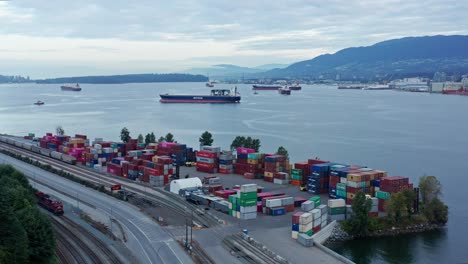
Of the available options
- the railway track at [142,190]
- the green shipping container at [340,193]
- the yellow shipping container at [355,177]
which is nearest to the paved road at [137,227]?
the railway track at [142,190]

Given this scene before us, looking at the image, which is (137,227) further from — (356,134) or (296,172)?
(356,134)

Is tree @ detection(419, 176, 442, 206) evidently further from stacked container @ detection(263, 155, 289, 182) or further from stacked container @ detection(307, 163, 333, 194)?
stacked container @ detection(263, 155, 289, 182)

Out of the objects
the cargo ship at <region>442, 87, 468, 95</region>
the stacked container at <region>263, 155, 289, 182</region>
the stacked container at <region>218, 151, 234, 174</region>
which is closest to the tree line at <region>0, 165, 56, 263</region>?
the stacked container at <region>263, 155, 289, 182</region>

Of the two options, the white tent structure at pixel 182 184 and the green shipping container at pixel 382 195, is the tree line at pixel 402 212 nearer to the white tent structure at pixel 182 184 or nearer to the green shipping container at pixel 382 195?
the green shipping container at pixel 382 195

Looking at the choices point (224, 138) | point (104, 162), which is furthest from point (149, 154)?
point (224, 138)

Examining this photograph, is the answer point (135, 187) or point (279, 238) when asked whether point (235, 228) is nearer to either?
point (279, 238)

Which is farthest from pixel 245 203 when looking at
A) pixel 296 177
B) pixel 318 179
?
pixel 296 177

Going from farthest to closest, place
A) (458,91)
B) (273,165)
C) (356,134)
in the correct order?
1. (458,91)
2. (356,134)
3. (273,165)
